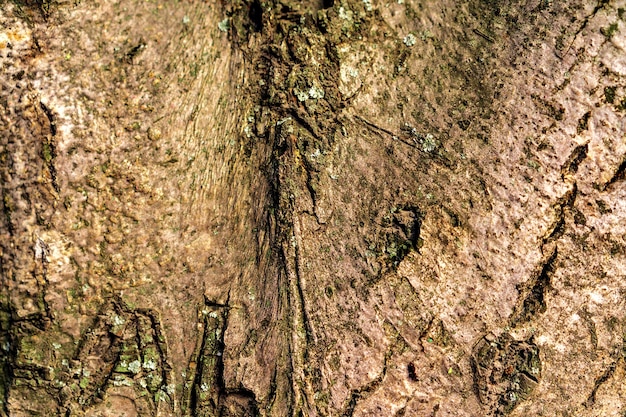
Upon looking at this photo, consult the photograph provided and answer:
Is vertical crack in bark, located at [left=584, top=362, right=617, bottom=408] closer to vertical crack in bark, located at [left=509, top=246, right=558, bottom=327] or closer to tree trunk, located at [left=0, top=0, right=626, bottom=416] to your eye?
tree trunk, located at [left=0, top=0, right=626, bottom=416]

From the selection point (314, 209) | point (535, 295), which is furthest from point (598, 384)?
point (314, 209)

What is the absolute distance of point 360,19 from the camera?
72.3 inches

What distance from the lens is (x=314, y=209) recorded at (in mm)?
1790

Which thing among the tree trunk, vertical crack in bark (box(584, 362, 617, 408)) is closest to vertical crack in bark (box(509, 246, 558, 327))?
the tree trunk

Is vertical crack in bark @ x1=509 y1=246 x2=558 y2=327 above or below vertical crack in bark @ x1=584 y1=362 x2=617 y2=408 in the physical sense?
above

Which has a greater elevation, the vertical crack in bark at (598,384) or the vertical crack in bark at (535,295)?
the vertical crack in bark at (535,295)

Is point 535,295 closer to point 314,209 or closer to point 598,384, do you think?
point 598,384

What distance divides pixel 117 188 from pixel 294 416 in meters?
0.96

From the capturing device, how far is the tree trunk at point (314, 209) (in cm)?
169

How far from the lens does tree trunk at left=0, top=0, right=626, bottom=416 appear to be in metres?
1.69

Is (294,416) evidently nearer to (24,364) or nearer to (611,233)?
(24,364)

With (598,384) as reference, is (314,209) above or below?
above

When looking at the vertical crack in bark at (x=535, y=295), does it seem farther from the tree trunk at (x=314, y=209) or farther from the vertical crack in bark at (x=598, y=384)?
Result: the vertical crack in bark at (x=598, y=384)

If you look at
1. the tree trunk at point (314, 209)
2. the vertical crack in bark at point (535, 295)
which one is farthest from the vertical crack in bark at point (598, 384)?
the vertical crack in bark at point (535, 295)
